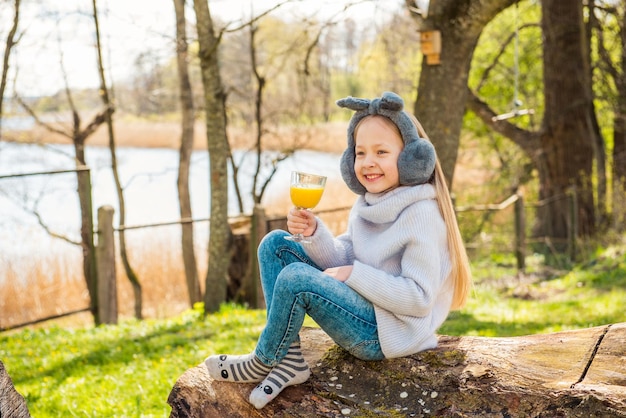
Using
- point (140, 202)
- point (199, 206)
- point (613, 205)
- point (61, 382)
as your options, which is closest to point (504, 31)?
point (613, 205)

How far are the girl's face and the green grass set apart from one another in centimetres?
94

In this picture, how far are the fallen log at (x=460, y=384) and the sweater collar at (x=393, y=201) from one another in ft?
1.99

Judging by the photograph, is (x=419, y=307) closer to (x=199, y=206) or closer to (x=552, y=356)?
(x=552, y=356)

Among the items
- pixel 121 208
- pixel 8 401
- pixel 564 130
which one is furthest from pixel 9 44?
pixel 564 130

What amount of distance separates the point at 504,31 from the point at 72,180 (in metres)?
11.0

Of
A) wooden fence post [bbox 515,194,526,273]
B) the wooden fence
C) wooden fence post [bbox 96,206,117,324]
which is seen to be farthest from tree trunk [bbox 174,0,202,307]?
wooden fence post [bbox 515,194,526,273]

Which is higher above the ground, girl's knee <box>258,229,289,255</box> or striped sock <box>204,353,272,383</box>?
girl's knee <box>258,229,289,255</box>

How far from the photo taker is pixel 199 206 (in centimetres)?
1777

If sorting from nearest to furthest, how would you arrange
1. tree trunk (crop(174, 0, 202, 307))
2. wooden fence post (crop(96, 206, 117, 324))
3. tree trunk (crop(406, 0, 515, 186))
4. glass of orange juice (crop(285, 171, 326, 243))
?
glass of orange juice (crop(285, 171, 326, 243)) → tree trunk (crop(406, 0, 515, 186)) → wooden fence post (crop(96, 206, 117, 324)) → tree trunk (crop(174, 0, 202, 307))

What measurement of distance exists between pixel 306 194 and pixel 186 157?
26.0 feet

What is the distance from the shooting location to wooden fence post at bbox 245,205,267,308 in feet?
23.7

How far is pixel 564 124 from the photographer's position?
11.1 m

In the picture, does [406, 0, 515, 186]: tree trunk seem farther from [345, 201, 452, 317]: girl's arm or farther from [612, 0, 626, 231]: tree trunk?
[612, 0, 626, 231]: tree trunk

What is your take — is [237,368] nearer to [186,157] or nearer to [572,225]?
[186,157]
